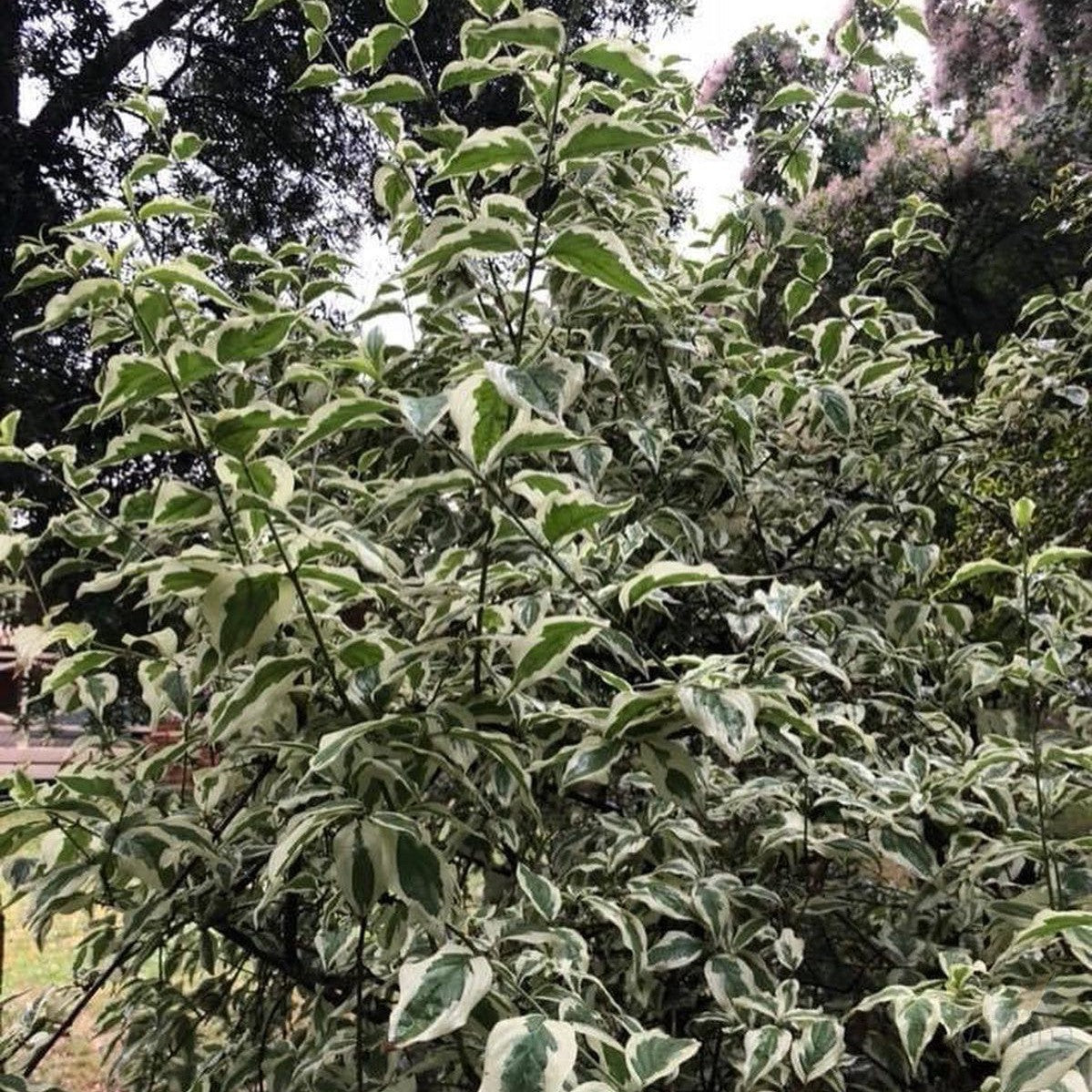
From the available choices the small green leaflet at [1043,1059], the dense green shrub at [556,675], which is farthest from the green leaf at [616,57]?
the small green leaflet at [1043,1059]

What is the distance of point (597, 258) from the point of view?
2.52 feet

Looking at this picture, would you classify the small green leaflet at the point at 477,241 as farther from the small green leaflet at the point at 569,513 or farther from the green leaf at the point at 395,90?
the green leaf at the point at 395,90

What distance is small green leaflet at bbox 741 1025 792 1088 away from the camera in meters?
0.91

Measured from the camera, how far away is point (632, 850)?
1.11 metres

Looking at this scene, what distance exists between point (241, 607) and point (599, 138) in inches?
17.5

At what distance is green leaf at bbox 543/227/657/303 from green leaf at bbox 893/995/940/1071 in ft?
1.87

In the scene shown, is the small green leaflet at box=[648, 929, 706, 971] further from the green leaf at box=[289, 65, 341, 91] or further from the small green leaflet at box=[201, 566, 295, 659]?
the green leaf at box=[289, 65, 341, 91]

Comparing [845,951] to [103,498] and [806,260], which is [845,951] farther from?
[103,498]

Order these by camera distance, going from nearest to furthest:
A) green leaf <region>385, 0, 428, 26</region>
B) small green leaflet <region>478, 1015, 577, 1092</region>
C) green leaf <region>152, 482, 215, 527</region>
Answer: small green leaflet <region>478, 1015, 577, 1092</region> → green leaf <region>152, 482, 215, 527</region> → green leaf <region>385, 0, 428, 26</region>

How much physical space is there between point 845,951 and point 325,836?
0.77 metres

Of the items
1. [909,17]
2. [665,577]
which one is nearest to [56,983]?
[665,577]

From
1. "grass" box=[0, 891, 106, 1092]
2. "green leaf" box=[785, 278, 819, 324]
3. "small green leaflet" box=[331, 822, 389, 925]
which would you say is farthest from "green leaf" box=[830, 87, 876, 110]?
"grass" box=[0, 891, 106, 1092]

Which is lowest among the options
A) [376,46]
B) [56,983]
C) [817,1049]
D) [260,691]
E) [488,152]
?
[56,983]

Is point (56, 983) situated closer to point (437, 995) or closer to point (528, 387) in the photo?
point (437, 995)
